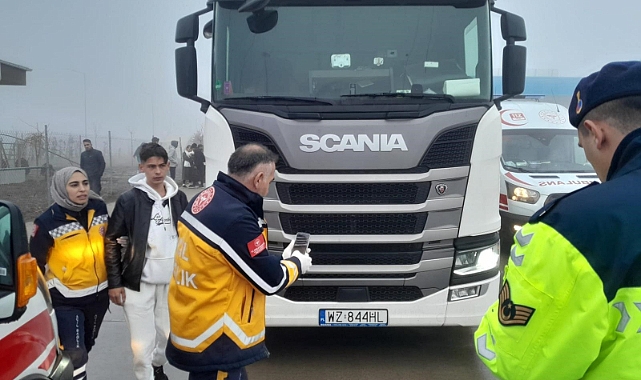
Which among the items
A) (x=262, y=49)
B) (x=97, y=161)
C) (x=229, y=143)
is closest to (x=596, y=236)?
(x=229, y=143)

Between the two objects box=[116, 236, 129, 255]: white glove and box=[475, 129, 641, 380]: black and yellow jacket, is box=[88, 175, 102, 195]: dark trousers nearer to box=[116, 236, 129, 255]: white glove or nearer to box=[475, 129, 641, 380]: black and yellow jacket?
box=[116, 236, 129, 255]: white glove

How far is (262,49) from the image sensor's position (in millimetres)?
5016

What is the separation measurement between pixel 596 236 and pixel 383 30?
12.9 feet

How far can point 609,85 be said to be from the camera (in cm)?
154

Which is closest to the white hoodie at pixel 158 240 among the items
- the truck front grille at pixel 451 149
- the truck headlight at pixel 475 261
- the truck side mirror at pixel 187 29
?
the truck side mirror at pixel 187 29

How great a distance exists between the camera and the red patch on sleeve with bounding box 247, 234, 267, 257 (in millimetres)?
2828

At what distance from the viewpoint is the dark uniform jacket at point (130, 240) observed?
401 centimetres

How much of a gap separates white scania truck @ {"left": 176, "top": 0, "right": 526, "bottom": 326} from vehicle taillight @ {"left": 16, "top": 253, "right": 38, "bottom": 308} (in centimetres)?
251

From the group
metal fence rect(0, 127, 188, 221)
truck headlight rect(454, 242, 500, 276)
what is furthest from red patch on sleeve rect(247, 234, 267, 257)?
metal fence rect(0, 127, 188, 221)

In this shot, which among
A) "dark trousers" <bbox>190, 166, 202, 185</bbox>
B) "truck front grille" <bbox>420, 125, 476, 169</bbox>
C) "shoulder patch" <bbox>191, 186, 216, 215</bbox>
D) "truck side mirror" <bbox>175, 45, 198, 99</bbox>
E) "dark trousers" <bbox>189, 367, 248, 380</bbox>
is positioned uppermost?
"truck side mirror" <bbox>175, 45, 198, 99</bbox>

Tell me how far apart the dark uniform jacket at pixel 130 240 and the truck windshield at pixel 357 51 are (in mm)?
1300

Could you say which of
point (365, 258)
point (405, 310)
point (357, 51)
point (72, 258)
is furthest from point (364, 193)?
point (72, 258)

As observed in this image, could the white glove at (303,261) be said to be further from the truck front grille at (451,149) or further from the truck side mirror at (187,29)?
the truck side mirror at (187,29)

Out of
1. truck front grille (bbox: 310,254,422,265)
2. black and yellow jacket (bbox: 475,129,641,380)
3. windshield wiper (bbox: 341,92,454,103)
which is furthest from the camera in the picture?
windshield wiper (bbox: 341,92,454,103)
